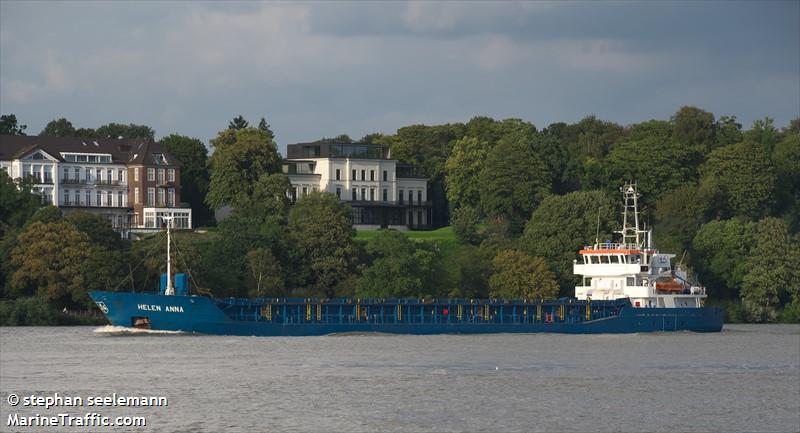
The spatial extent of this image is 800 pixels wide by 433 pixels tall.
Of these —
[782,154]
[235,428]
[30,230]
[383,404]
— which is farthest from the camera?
[782,154]

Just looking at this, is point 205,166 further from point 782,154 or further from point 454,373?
point 454,373

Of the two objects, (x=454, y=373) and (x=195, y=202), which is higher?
(x=195, y=202)

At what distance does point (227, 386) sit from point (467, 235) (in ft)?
248

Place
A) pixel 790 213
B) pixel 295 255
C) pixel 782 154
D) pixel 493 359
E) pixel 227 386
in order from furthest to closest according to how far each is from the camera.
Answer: pixel 782 154 → pixel 790 213 → pixel 295 255 → pixel 493 359 → pixel 227 386

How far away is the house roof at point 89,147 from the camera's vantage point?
134625 millimetres

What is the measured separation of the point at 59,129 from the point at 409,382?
110 metres

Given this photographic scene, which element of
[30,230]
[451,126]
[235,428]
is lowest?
[235,428]

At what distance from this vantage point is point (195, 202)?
149 meters

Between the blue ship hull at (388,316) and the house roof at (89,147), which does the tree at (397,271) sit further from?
the house roof at (89,147)

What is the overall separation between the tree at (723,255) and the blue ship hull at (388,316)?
25131 mm

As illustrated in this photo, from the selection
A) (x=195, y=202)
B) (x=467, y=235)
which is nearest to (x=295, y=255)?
(x=467, y=235)

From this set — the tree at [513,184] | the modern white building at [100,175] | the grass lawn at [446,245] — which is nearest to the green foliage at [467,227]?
the grass lawn at [446,245]

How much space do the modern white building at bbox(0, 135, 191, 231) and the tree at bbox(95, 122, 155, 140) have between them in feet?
81.9
